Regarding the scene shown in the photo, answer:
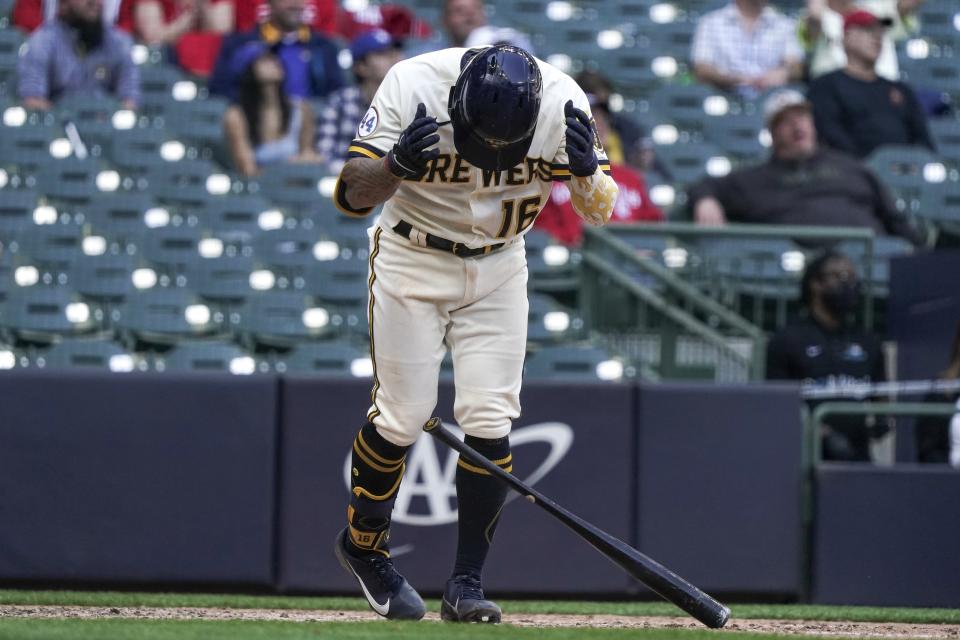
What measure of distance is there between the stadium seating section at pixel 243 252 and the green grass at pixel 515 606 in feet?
4.90

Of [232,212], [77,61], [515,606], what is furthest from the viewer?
[77,61]

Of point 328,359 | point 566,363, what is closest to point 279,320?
point 328,359

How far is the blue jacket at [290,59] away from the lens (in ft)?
30.7

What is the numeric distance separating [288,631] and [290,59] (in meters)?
5.86

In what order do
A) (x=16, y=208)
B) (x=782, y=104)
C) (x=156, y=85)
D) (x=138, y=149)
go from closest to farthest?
(x=16, y=208)
(x=782, y=104)
(x=138, y=149)
(x=156, y=85)

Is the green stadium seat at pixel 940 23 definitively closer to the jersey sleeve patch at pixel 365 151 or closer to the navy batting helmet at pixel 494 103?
the navy batting helmet at pixel 494 103

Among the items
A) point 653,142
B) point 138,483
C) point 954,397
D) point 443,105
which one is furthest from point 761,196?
point 443,105

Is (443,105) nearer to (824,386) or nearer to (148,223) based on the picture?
(824,386)

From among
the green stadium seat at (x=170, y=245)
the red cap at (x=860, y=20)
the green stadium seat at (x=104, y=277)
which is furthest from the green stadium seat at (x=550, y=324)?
the red cap at (x=860, y=20)

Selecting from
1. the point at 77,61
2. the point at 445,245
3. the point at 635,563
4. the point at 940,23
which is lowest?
the point at 635,563

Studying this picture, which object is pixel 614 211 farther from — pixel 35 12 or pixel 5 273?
pixel 35 12

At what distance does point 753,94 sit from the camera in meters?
10.4

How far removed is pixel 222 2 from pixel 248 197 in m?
2.09

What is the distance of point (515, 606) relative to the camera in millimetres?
6020
